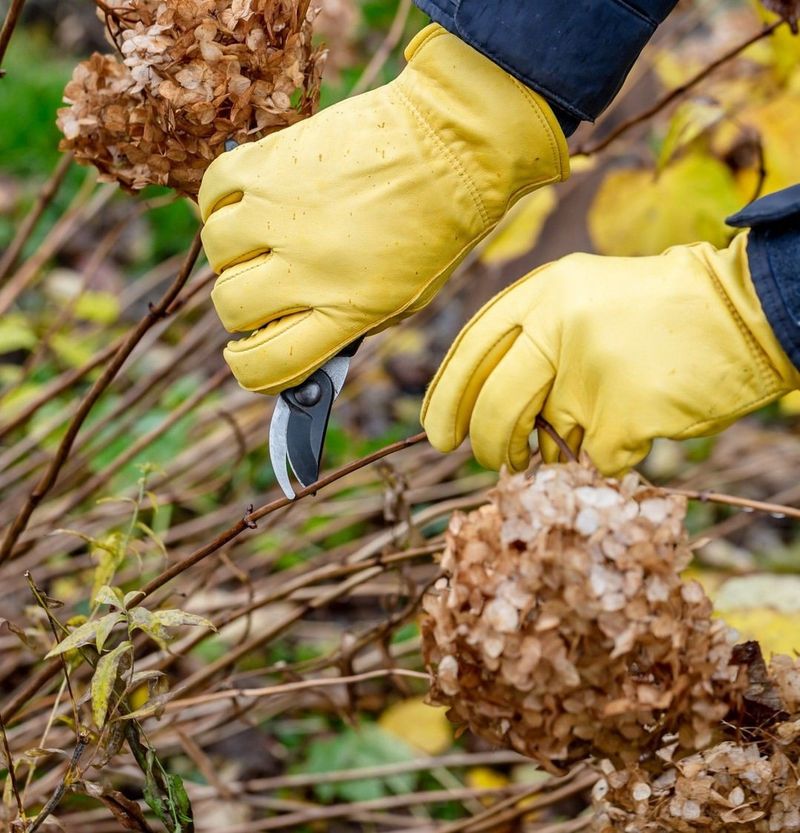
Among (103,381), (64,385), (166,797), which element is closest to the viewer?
(166,797)

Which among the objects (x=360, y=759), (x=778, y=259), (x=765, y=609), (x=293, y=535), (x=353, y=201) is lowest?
(x=360, y=759)

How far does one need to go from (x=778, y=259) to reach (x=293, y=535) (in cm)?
137

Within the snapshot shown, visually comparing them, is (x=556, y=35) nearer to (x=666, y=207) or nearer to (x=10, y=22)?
(x=10, y=22)

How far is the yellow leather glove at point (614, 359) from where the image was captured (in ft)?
3.30

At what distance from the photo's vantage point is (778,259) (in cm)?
102

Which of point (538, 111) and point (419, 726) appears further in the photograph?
point (419, 726)

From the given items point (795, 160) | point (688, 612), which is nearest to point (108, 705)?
point (688, 612)

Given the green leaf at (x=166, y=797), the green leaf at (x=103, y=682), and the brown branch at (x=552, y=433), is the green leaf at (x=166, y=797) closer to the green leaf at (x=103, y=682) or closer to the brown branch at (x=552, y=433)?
the green leaf at (x=103, y=682)

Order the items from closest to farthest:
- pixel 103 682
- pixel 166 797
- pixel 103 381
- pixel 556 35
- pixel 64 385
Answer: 1. pixel 103 682
2. pixel 166 797
3. pixel 556 35
4. pixel 103 381
5. pixel 64 385

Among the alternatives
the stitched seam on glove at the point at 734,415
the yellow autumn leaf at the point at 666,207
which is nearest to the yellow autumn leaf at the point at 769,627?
the stitched seam on glove at the point at 734,415

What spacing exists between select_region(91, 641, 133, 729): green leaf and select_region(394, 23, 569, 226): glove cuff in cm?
62

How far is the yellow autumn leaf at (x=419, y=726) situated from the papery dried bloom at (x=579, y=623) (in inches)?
42.5

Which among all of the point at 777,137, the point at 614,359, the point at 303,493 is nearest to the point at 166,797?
the point at 303,493

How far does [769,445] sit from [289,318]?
5.34 ft
